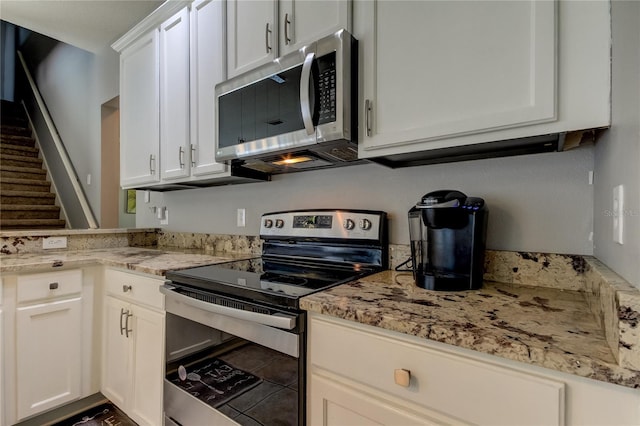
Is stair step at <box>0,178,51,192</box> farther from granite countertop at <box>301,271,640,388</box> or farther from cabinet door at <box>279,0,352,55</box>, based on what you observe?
granite countertop at <box>301,271,640,388</box>

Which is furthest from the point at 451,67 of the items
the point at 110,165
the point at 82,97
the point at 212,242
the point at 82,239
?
the point at 82,97

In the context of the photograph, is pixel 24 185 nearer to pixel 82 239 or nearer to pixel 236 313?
pixel 82 239

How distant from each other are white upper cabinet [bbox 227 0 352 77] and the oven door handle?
111cm

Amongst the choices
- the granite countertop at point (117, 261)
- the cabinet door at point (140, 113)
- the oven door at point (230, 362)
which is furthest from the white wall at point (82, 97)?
the oven door at point (230, 362)

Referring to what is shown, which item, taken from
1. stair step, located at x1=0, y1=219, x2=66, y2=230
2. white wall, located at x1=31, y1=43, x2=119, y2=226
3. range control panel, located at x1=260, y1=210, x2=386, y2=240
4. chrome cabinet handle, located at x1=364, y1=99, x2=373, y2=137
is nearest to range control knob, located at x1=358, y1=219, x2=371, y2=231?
range control panel, located at x1=260, y1=210, x2=386, y2=240

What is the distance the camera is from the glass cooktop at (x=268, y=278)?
107 centimetres

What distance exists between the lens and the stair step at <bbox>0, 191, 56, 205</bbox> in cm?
378

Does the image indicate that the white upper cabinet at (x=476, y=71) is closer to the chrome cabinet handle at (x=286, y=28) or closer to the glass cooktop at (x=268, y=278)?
the chrome cabinet handle at (x=286, y=28)

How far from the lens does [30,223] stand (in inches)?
148

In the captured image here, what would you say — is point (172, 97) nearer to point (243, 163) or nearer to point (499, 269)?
point (243, 163)

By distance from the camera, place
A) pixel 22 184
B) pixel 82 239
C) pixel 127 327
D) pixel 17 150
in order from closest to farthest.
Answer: pixel 127 327 → pixel 82 239 → pixel 22 184 → pixel 17 150

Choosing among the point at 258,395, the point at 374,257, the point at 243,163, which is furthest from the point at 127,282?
the point at 374,257

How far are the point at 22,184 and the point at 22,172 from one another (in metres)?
0.31

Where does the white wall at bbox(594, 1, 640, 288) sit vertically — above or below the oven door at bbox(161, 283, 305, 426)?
above
